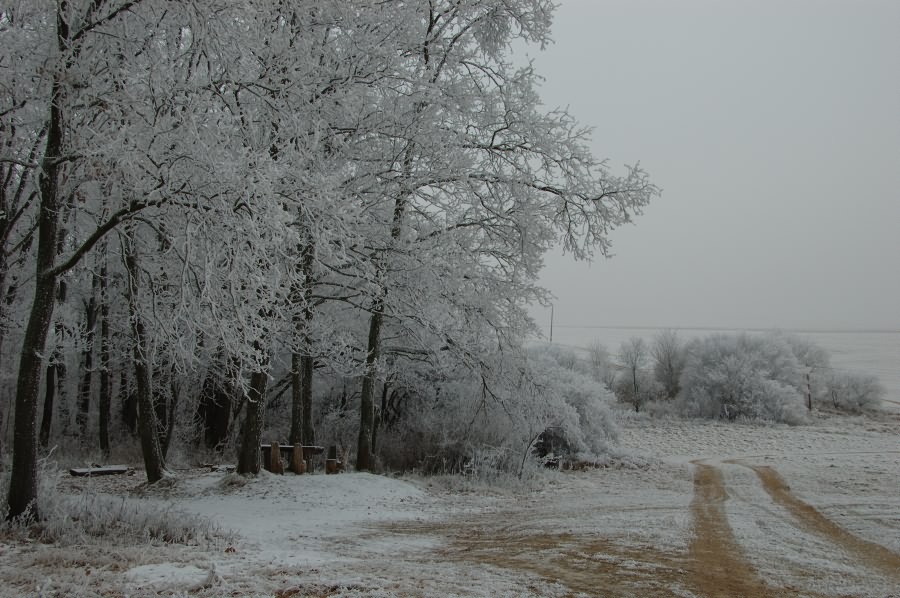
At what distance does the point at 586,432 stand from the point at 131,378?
15.3 m

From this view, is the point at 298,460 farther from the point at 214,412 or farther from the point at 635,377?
the point at 635,377

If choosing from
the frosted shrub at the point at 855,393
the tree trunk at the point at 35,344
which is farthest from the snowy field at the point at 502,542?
the frosted shrub at the point at 855,393

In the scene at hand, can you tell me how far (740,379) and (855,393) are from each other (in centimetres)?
1003

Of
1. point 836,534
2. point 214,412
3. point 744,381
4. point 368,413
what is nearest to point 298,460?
point 368,413

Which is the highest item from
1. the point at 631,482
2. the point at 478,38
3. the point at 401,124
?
the point at 478,38

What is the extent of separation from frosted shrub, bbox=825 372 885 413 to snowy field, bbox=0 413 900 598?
2669 centimetres

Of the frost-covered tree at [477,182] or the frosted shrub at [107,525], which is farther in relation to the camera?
the frost-covered tree at [477,182]

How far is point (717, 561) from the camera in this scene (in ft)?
20.1

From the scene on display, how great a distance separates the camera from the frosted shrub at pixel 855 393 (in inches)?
1497

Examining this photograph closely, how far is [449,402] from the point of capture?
1744 cm

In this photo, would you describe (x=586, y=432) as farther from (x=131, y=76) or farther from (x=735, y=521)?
A: (x=131, y=76)

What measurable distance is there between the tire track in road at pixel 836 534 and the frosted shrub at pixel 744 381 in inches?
869

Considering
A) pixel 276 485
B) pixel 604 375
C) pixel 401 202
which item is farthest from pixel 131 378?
pixel 604 375

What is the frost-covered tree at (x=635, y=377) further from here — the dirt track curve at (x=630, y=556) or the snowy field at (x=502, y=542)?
the dirt track curve at (x=630, y=556)
